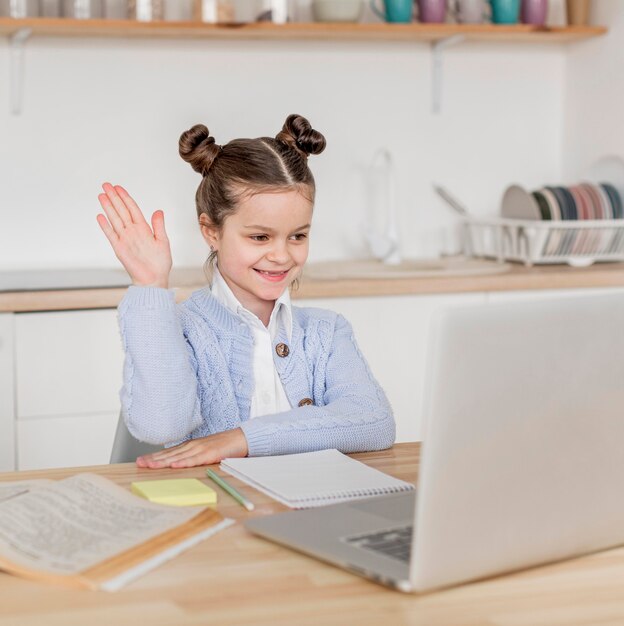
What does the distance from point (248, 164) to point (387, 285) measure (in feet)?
3.32

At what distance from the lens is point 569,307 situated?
0.87m

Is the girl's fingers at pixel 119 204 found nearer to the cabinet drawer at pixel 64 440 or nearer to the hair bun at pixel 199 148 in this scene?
the hair bun at pixel 199 148

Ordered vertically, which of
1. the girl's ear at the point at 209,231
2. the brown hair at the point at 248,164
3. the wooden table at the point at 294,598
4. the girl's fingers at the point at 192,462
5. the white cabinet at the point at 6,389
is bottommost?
the white cabinet at the point at 6,389

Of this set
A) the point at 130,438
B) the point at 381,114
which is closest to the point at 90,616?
the point at 130,438

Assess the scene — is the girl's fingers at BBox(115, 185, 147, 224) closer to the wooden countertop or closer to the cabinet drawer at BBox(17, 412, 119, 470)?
the wooden countertop

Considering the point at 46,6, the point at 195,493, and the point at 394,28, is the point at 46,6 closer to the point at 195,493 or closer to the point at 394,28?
the point at 394,28

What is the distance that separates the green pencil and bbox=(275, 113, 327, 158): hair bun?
649 millimetres

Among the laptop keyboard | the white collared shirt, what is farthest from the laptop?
the white collared shirt

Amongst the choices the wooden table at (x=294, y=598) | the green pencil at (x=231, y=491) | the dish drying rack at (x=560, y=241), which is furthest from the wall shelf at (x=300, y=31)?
the wooden table at (x=294, y=598)

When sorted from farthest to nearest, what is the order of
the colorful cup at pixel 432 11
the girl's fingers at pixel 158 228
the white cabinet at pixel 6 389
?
the colorful cup at pixel 432 11, the white cabinet at pixel 6 389, the girl's fingers at pixel 158 228

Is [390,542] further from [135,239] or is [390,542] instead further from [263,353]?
[263,353]

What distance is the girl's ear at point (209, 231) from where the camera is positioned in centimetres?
174

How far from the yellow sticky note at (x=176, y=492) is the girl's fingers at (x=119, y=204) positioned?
0.38 m

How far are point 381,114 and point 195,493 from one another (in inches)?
87.4
